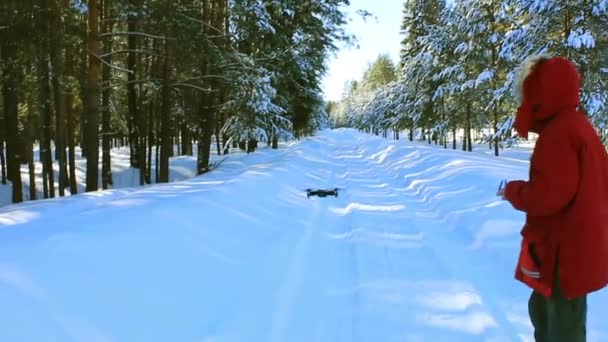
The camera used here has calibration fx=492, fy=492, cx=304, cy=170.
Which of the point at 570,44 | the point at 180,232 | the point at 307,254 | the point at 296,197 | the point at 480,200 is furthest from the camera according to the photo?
the point at 570,44

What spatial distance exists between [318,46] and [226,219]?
16.3 meters

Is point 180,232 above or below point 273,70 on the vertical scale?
below

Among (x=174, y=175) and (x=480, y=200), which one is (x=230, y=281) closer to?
(x=480, y=200)

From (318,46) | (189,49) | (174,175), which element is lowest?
(174,175)

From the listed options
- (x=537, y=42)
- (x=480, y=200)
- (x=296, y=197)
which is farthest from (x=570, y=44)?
(x=296, y=197)

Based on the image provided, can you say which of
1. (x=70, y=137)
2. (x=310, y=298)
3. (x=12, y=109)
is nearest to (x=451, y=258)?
(x=310, y=298)

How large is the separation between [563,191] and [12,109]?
65.6ft

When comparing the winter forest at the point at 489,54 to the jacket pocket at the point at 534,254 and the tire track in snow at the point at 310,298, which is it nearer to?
the jacket pocket at the point at 534,254

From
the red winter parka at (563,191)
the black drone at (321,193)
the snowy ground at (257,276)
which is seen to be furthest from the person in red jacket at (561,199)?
the black drone at (321,193)

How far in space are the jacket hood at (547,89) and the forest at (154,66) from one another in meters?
10.6

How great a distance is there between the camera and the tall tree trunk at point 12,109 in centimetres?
1252

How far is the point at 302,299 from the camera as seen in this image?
483 cm

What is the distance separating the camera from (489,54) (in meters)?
23.1

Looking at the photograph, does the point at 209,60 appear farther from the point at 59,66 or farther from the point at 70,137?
the point at 70,137
